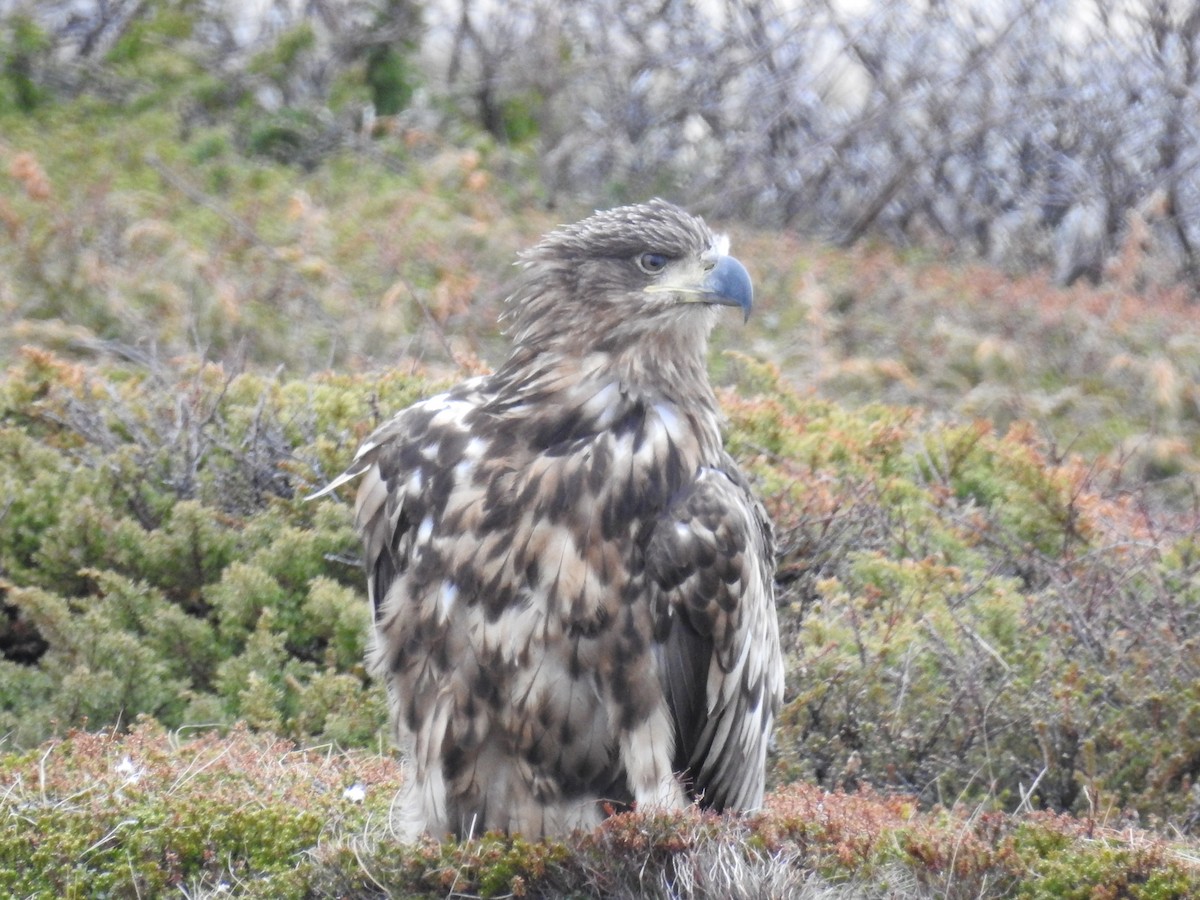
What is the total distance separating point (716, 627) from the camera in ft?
12.8

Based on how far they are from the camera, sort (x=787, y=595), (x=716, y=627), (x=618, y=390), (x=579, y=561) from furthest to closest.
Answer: (x=787, y=595) → (x=618, y=390) → (x=716, y=627) → (x=579, y=561)

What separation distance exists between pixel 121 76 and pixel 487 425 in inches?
413

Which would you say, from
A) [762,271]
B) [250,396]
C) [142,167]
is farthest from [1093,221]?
[250,396]

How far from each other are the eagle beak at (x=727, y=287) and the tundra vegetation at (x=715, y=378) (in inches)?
49.2

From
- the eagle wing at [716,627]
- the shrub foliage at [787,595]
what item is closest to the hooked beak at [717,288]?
the eagle wing at [716,627]

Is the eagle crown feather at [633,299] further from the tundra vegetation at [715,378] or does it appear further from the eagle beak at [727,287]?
the tundra vegetation at [715,378]

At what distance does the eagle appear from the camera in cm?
379

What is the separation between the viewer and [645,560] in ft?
12.5

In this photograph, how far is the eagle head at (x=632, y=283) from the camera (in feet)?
13.5

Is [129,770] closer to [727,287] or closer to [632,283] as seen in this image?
[632,283]

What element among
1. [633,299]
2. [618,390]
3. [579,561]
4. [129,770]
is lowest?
[129,770]

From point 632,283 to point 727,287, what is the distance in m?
0.24

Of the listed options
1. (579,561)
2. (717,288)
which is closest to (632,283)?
(717,288)

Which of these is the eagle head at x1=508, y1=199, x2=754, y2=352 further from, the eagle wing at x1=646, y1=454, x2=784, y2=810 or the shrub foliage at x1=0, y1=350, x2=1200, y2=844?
the shrub foliage at x1=0, y1=350, x2=1200, y2=844
